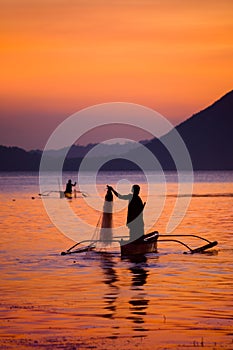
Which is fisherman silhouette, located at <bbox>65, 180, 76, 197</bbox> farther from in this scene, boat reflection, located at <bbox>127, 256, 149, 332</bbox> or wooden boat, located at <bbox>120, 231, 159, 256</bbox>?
boat reflection, located at <bbox>127, 256, 149, 332</bbox>

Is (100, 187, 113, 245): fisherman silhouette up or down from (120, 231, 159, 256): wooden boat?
up

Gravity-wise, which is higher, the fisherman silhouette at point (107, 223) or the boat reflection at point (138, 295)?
the fisherman silhouette at point (107, 223)

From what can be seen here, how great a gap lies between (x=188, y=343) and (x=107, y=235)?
17633 millimetres

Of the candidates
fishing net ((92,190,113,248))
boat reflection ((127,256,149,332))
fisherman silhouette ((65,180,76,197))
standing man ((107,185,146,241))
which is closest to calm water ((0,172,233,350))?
boat reflection ((127,256,149,332))

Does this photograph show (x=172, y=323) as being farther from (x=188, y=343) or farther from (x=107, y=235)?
(x=107, y=235)

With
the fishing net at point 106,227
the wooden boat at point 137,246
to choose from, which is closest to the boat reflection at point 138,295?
the wooden boat at point 137,246

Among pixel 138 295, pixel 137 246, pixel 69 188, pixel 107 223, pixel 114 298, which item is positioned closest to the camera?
pixel 114 298

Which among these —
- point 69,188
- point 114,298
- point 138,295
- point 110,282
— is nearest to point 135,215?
point 110,282

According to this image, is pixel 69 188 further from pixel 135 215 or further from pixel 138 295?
pixel 138 295

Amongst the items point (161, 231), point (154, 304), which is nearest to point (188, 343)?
point (154, 304)

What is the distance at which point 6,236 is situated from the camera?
141 feet

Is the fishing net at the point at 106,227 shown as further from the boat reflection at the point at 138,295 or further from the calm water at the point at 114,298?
the boat reflection at the point at 138,295

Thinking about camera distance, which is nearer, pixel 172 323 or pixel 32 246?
pixel 172 323

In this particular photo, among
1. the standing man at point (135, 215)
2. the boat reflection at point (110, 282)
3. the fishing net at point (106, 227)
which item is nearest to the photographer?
the boat reflection at point (110, 282)
